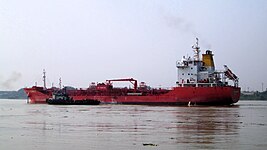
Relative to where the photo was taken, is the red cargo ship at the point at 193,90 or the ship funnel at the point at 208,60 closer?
the red cargo ship at the point at 193,90

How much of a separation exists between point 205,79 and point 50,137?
36.9 metres

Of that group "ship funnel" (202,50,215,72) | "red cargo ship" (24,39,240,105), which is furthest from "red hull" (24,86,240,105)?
"ship funnel" (202,50,215,72)

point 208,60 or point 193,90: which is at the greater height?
point 208,60

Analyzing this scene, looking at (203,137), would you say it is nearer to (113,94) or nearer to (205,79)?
(205,79)

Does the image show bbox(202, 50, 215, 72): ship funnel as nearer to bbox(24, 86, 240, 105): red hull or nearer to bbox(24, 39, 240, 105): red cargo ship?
bbox(24, 39, 240, 105): red cargo ship

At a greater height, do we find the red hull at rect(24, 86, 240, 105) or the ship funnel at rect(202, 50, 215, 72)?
the ship funnel at rect(202, 50, 215, 72)

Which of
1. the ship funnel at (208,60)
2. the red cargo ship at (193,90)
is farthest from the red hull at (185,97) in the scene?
the ship funnel at (208,60)

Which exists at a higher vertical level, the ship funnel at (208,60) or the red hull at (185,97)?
the ship funnel at (208,60)

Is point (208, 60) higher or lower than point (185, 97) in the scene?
higher

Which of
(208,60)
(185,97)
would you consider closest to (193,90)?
(185,97)

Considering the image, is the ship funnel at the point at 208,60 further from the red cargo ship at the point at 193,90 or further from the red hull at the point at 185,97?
the red hull at the point at 185,97

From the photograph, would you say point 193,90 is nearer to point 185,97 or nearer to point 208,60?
point 185,97

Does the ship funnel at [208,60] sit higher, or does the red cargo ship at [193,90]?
the ship funnel at [208,60]

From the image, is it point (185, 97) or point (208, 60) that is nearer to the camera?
point (185, 97)
